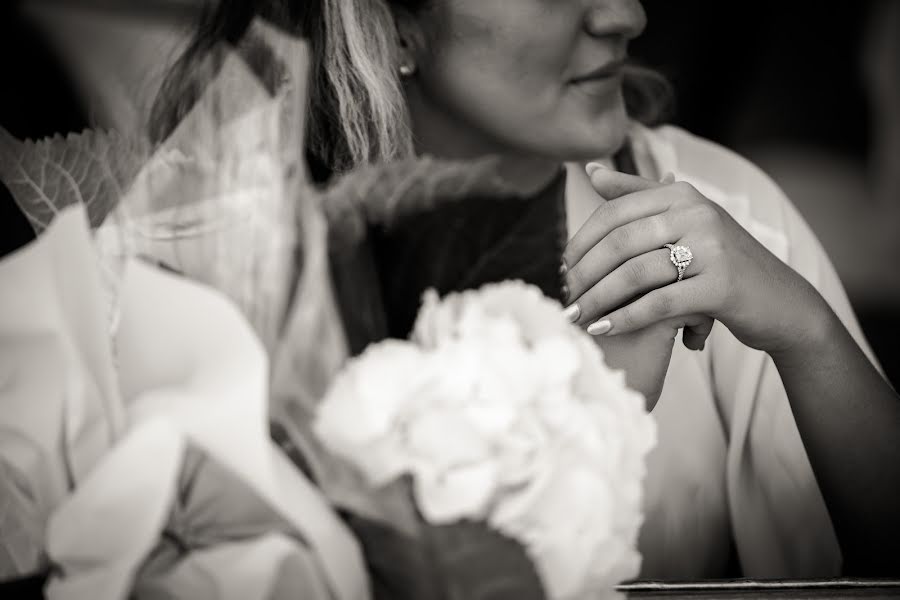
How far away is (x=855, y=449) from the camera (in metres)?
0.54

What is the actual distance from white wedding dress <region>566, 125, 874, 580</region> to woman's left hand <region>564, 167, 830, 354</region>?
0.07 metres

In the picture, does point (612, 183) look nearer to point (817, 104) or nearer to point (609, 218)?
point (609, 218)

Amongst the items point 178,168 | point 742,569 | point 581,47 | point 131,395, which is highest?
point 581,47

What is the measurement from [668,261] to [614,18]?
0.20 metres

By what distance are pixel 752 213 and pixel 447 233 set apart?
0.37 metres

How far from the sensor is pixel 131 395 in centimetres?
32

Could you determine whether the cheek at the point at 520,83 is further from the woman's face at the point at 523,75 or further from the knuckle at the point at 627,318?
the knuckle at the point at 627,318

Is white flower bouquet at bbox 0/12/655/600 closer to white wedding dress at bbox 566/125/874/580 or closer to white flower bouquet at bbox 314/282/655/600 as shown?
white flower bouquet at bbox 314/282/655/600

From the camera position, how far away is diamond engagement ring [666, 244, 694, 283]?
0.45m

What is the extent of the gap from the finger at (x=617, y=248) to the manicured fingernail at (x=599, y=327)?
22mm

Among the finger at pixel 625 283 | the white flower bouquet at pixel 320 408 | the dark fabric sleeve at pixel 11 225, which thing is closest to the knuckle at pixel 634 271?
the finger at pixel 625 283

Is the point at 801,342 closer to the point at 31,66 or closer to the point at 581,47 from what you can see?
the point at 581,47

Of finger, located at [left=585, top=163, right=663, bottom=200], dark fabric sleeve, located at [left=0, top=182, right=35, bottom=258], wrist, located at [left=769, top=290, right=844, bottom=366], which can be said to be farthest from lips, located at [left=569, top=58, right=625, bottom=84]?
dark fabric sleeve, located at [left=0, top=182, right=35, bottom=258]

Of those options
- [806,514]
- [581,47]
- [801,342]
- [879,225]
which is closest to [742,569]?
[806,514]
